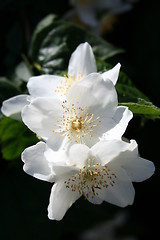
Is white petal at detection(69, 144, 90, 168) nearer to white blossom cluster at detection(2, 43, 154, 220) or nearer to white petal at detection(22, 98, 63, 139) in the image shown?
white blossom cluster at detection(2, 43, 154, 220)

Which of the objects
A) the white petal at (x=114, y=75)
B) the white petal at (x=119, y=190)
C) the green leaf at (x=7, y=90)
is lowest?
the white petal at (x=119, y=190)

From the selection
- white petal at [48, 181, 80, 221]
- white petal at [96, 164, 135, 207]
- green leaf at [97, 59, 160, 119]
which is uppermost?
green leaf at [97, 59, 160, 119]

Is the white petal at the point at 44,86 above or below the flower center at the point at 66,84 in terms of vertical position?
above

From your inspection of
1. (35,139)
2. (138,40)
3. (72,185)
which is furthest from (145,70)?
(72,185)

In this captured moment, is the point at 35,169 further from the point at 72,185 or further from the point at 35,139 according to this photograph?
the point at 35,139

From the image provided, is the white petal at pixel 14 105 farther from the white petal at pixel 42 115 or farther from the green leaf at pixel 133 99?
the green leaf at pixel 133 99

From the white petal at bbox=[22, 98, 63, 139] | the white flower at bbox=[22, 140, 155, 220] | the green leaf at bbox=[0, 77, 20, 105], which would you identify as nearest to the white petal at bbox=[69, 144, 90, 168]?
the white flower at bbox=[22, 140, 155, 220]

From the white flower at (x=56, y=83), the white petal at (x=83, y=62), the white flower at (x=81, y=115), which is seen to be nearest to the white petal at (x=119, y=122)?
the white flower at (x=81, y=115)

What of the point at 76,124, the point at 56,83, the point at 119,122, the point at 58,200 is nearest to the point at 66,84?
the point at 56,83
